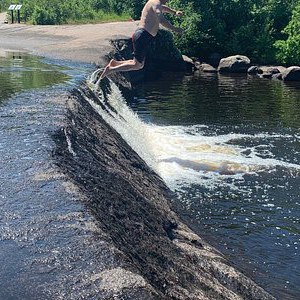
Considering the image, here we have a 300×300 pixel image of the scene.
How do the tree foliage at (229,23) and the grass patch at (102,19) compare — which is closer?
the tree foliage at (229,23)

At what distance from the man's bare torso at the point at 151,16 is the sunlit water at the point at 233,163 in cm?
224

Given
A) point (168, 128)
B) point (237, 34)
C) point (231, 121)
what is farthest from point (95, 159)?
point (237, 34)

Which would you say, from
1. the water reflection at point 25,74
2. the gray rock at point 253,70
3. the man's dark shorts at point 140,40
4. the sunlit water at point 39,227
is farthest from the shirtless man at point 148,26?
the gray rock at point 253,70

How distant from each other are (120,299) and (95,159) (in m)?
4.05

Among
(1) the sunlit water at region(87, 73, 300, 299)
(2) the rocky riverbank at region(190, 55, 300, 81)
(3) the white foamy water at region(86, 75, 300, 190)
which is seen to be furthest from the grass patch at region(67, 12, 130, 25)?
(3) the white foamy water at region(86, 75, 300, 190)

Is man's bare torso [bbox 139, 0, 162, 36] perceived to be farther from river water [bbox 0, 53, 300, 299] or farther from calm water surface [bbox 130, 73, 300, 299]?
calm water surface [bbox 130, 73, 300, 299]

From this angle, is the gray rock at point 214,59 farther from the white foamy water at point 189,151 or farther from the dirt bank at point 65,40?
the white foamy water at point 189,151

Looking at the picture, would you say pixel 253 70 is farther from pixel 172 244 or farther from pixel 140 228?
pixel 140 228

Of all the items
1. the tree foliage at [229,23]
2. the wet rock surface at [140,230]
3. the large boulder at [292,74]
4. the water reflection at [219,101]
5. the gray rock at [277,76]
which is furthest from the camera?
the tree foliage at [229,23]

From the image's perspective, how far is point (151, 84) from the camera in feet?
83.8

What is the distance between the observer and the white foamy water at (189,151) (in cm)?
1153

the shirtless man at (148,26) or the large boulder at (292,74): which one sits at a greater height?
the shirtless man at (148,26)

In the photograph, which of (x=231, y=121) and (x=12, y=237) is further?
(x=231, y=121)

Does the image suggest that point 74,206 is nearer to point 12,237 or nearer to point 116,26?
point 12,237
